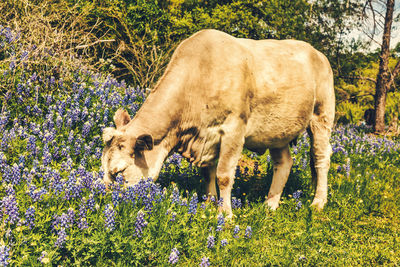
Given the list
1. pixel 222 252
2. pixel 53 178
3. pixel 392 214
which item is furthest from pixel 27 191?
pixel 392 214

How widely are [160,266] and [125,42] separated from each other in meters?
9.61

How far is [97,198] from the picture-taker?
13.8ft

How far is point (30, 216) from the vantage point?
3551 millimetres

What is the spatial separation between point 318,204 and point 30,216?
459cm

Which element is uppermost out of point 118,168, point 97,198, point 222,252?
point 118,168

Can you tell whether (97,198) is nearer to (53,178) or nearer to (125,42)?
(53,178)

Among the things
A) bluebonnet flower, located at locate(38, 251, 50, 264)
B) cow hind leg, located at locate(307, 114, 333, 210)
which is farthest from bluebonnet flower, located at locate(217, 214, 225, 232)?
cow hind leg, located at locate(307, 114, 333, 210)

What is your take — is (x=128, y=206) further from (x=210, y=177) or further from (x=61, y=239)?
(x=210, y=177)

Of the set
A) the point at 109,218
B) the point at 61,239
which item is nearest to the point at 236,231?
the point at 109,218

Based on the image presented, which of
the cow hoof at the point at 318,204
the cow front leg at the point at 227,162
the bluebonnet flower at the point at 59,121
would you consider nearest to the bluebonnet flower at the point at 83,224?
the cow front leg at the point at 227,162

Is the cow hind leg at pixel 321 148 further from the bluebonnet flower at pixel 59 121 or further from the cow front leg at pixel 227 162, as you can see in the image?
the bluebonnet flower at pixel 59 121

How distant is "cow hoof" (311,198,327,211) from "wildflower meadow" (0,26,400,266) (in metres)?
0.15

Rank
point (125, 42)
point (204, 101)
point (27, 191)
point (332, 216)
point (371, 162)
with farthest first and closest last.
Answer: point (125, 42) → point (371, 162) → point (332, 216) → point (204, 101) → point (27, 191)

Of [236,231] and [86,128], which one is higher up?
[86,128]
